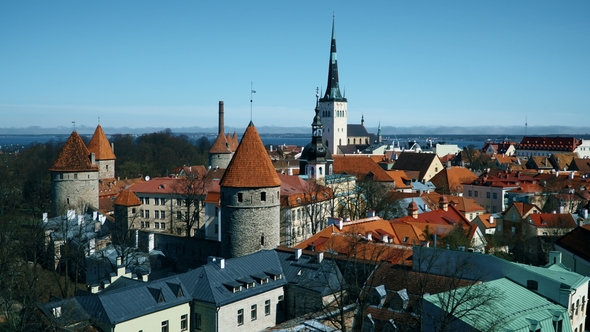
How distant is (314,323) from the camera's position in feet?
60.0

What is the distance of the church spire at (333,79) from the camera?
87.7 meters

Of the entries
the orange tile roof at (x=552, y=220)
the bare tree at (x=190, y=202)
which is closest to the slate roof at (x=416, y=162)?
the bare tree at (x=190, y=202)

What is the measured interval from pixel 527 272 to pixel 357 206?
23525 millimetres

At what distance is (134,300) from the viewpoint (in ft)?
65.4

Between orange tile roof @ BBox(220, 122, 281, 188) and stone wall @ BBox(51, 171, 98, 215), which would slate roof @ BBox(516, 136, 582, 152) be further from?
orange tile roof @ BBox(220, 122, 281, 188)

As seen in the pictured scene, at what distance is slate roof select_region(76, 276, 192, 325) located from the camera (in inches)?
750

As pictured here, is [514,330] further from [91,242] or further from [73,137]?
[73,137]

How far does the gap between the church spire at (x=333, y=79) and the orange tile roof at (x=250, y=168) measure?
6151cm

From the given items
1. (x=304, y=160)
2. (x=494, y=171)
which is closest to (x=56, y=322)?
(x=304, y=160)

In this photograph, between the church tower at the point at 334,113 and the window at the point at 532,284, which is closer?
the window at the point at 532,284

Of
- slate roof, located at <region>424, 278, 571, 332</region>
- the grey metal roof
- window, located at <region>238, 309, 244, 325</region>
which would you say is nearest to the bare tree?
the grey metal roof

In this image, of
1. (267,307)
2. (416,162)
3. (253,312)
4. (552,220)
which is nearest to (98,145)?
(267,307)

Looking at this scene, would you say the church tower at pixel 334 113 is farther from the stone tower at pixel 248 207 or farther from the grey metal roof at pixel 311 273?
the grey metal roof at pixel 311 273

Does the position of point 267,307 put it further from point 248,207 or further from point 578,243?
point 578,243
